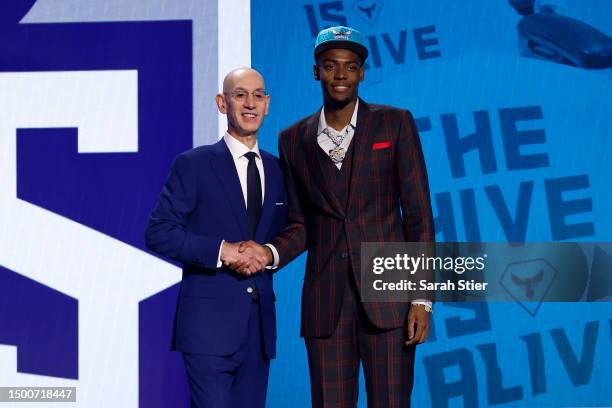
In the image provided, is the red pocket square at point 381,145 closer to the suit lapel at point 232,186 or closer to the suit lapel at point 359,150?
the suit lapel at point 359,150

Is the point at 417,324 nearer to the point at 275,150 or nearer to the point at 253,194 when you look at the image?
the point at 253,194

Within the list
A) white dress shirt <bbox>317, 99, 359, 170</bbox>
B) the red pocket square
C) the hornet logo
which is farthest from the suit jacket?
the hornet logo

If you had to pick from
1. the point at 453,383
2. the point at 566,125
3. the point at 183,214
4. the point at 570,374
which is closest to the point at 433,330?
the point at 453,383

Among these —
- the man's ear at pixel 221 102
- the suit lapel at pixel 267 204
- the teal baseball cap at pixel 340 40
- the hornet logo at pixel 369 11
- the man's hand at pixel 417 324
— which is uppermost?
the hornet logo at pixel 369 11

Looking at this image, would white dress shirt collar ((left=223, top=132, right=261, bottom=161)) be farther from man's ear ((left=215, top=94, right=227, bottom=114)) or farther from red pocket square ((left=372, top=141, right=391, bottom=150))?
red pocket square ((left=372, top=141, right=391, bottom=150))

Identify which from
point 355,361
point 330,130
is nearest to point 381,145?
point 330,130

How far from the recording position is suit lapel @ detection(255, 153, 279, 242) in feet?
9.68

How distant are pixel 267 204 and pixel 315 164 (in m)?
0.24

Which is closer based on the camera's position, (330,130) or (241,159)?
(330,130)

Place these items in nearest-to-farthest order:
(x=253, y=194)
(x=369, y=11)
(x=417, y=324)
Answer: (x=417, y=324) → (x=253, y=194) → (x=369, y=11)

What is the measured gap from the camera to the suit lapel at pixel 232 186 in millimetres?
2908

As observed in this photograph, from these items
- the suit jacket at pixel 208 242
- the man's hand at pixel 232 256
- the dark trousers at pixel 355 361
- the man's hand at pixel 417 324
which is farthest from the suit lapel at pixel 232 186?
the man's hand at pixel 417 324

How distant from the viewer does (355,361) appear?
2760 mm

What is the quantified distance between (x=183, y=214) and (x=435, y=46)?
1.97 metres
